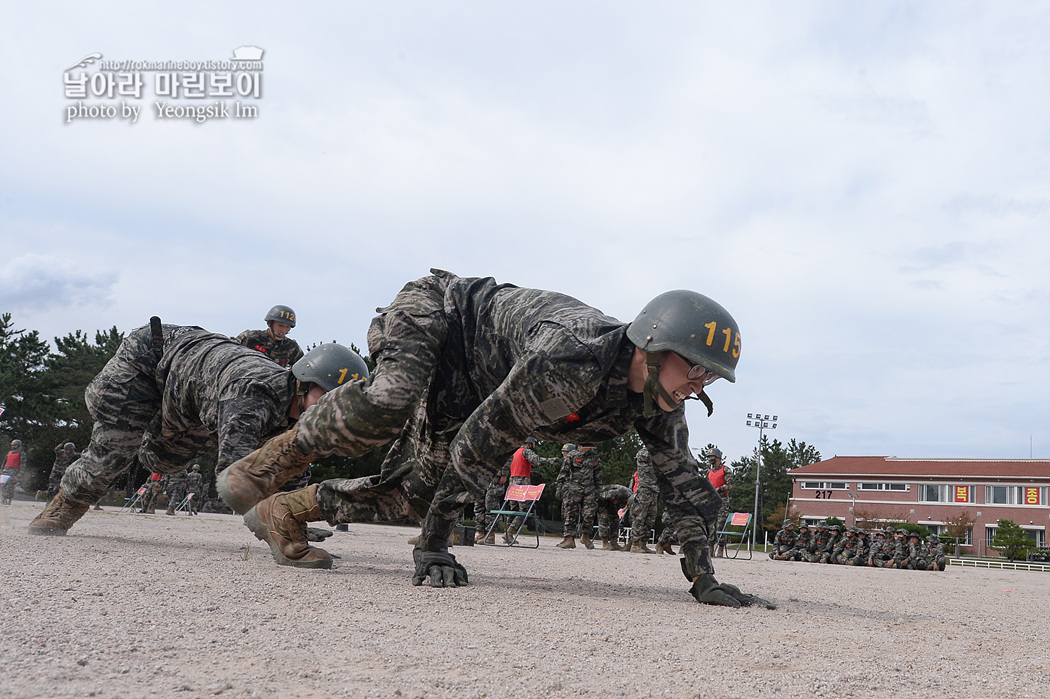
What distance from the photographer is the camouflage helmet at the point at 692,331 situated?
396 centimetres

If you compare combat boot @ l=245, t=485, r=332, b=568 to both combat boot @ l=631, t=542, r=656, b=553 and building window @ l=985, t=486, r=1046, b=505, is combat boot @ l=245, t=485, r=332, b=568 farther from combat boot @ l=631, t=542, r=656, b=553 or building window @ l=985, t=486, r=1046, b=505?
building window @ l=985, t=486, r=1046, b=505

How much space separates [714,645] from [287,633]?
5.09 ft

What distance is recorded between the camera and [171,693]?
199 centimetres

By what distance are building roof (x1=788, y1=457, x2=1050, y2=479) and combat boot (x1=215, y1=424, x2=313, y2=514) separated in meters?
64.6

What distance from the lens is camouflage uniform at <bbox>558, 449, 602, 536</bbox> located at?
14.8 m

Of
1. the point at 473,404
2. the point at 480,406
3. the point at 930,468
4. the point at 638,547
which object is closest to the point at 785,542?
the point at 638,547

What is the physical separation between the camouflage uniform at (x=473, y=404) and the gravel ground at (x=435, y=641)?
1.62 feet

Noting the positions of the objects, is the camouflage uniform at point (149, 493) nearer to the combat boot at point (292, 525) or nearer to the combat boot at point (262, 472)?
the combat boot at point (292, 525)

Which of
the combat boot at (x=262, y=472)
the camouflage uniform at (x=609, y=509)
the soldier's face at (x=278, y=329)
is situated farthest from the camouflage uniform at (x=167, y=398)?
the camouflage uniform at (x=609, y=509)

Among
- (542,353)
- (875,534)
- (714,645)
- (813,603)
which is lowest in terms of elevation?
(875,534)

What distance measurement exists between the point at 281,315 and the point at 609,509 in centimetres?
779

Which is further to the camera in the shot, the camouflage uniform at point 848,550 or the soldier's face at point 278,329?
the camouflage uniform at point 848,550

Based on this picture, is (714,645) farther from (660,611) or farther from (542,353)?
(542,353)

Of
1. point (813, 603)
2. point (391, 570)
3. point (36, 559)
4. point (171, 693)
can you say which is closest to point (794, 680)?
point (171, 693)
